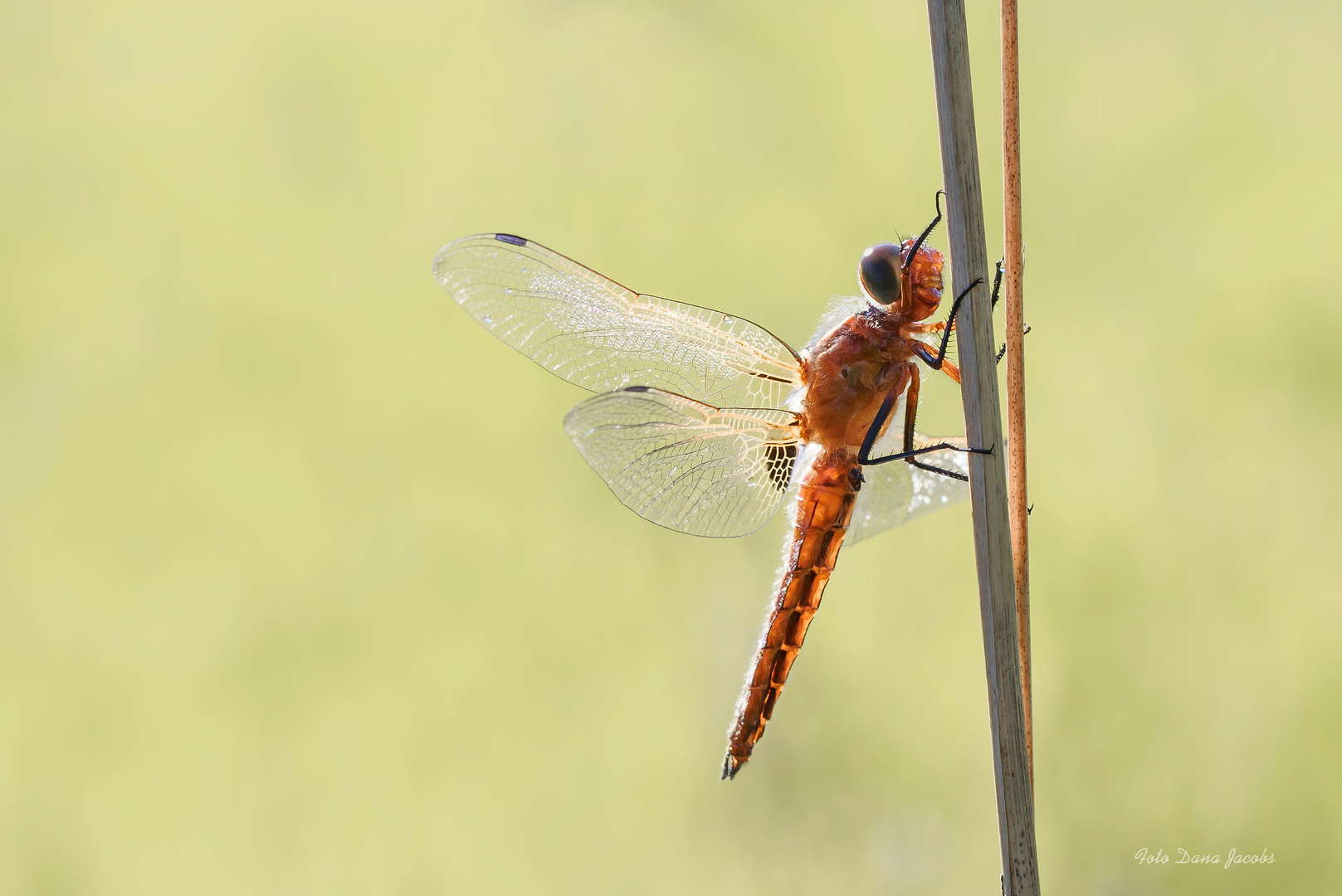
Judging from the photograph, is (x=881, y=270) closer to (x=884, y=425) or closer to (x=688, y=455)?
(x=884, y=425)

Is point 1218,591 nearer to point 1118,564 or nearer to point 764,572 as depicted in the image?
point 1118,564

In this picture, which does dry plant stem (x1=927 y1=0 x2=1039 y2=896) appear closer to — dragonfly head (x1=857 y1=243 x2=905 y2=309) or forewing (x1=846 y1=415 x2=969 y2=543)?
dragonfly head (x1=857 y1=243 x2=905 y2=309)

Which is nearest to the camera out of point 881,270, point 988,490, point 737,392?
point 988,490

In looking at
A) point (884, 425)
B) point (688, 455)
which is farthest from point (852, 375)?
point (688, 455)

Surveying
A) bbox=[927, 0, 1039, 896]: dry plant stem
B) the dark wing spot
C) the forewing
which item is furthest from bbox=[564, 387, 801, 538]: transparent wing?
bbox=[927, 0, 1039, 896]: dry plant stem

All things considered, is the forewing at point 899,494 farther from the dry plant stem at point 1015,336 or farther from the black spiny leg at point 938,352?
the dry plant stem at point 1015,336

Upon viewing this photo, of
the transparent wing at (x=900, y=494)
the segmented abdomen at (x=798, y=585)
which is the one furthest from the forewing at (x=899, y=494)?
the segmented abdomen at (x=798, y=585)
